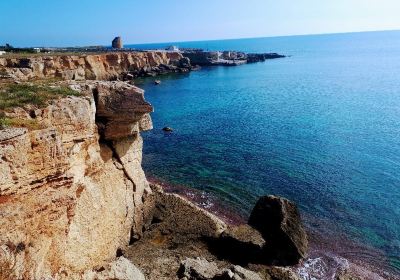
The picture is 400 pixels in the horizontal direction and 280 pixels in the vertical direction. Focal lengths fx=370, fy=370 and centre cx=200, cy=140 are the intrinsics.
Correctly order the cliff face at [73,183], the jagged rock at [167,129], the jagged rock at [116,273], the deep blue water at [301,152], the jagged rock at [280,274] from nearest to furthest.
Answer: the cliff face at [73,183] < the jagged rock at [116,273] < the jagged rock at [280,274] < the deep blue water at [301,152] < the jagged rock at [167,129]

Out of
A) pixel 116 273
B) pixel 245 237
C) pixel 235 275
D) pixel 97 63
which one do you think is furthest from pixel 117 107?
pixel 97 63

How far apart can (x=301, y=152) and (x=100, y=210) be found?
2719 centimetres

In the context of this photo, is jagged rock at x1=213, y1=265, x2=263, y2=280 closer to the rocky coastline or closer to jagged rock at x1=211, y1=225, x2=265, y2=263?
the rocky coastline

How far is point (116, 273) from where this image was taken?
14.2m

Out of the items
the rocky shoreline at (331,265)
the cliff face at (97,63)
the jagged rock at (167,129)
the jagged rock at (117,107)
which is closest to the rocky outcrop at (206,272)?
the rocky shoreline at (331,265)

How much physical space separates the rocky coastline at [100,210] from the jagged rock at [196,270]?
0.16 ft

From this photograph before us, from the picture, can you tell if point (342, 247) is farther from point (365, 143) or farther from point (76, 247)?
point (365, 143)

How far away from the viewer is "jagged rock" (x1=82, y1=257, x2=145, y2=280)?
542 inches

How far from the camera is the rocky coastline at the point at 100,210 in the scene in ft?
45.2

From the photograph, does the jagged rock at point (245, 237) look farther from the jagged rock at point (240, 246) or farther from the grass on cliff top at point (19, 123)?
the grass on cliff top at point (19, 123)

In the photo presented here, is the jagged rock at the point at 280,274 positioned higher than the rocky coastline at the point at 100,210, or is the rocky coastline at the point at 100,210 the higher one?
the rocky coastline at the point at 100,210

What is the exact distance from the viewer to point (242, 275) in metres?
16.9

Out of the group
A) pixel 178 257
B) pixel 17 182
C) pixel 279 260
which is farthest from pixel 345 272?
pixel 17 182

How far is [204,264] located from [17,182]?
9402 mm
